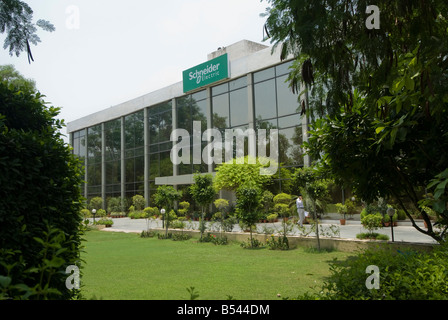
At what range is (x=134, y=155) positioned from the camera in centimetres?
3644

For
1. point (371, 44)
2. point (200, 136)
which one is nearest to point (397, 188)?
point (371, 44)

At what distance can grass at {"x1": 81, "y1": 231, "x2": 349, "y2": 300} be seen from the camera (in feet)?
21.7

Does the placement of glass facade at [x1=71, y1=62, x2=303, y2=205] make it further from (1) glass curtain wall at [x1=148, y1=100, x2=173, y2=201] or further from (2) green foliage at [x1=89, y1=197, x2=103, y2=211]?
(2) green foliage at [x1=89, y1=197, x2=103, y2=211]

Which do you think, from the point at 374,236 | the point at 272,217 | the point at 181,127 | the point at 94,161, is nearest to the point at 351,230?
the point at 374,236

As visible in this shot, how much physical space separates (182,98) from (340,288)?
96.5ft

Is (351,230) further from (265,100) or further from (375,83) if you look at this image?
(375,83)

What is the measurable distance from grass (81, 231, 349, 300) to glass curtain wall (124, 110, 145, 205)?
22.4m

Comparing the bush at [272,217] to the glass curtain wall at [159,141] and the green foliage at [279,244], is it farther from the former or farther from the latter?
the glass curtain wall at [159,141]

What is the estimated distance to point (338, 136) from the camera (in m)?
6.86

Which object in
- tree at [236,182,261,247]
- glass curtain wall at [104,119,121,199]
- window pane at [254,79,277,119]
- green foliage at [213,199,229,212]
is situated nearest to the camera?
tree at [236,182,261,247]

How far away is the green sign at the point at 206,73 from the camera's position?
27250 mm

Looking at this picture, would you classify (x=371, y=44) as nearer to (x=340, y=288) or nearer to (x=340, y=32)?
(x=340, y=32)

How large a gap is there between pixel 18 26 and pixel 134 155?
31.7 m

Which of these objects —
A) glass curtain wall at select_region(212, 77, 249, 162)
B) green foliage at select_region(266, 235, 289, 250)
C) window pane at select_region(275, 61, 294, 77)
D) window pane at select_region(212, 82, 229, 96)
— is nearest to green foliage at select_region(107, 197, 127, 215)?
glass curtain wall at select_region(212, 77, 249, 162)
